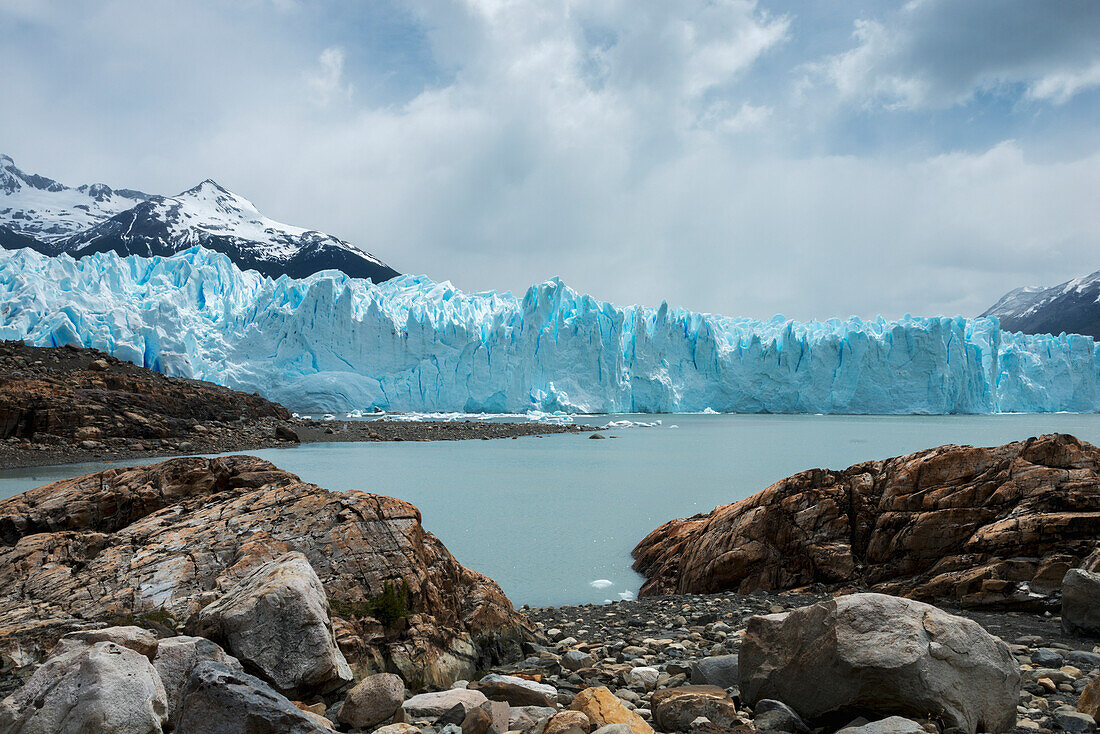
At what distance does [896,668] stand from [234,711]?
2127 mm

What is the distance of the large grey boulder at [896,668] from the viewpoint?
209 cm

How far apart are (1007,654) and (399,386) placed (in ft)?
128

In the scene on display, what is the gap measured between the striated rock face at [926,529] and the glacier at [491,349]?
115 feet

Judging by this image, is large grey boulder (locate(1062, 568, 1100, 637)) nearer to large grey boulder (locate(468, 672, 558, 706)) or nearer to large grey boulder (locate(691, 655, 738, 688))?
large grey boulder (locate(691, 655, 738, 688))

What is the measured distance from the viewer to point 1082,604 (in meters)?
3.34

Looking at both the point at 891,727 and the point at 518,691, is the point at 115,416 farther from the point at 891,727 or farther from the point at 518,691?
the point at 891,727

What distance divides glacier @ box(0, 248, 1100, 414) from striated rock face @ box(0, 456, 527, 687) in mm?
34220

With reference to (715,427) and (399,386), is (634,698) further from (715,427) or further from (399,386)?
(399,386)

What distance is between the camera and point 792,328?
42.4 meters

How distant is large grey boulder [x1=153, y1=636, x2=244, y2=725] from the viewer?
2.06 meters

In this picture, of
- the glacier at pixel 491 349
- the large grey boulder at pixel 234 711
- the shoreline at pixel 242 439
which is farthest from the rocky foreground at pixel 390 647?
the glacier at pixel 491 349

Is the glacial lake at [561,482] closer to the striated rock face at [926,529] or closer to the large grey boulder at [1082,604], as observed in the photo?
the striated rock face at [926,529]

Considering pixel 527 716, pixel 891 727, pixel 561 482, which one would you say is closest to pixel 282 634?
pixel 527 716

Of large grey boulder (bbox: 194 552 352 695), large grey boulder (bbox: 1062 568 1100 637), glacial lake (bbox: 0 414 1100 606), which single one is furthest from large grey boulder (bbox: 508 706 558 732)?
glacial lake (bbox: 0 414 1100 606)
